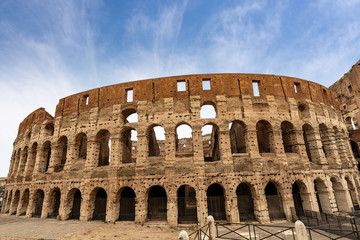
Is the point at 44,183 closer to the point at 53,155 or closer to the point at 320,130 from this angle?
the point at 53,155

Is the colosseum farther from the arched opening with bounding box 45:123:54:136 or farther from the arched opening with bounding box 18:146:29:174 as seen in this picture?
the arched opening with bounding box 18:146:29:174

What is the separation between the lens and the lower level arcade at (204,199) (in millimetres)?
12531

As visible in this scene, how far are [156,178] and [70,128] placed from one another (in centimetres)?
911

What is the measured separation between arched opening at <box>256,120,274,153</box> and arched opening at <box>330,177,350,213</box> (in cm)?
547

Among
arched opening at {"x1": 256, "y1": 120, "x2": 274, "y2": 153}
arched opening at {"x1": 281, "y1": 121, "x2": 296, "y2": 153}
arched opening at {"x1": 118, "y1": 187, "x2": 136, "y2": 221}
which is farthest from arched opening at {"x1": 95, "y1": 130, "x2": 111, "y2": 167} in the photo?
arched opening at {"x1": 281, "y1": 121, "x2": 296, "y2": 153}

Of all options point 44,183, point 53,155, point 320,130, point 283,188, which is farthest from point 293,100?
point 44,183

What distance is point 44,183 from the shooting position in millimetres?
16281

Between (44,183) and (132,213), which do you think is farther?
(44,183)

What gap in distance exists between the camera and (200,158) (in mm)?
13227

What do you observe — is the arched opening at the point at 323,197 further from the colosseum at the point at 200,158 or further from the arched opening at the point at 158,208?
the arched opening at the point at 158,208

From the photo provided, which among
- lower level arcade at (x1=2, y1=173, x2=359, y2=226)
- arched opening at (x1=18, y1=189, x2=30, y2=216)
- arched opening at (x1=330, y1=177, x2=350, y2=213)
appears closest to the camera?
lower level arcade at (x1=2, y1=173, x2=359, y2=226)

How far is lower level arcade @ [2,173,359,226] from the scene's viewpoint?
1253cm

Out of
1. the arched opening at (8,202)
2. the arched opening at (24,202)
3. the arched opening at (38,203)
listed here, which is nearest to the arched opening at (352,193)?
the arched opening at (38,203)

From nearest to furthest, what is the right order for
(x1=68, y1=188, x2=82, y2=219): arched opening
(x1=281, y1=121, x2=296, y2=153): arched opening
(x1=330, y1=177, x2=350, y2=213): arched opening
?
(x1=330, y1=177, x2=350, y2=213): arched opening, (x1=281, y1=121, x2=296, y2=153): arched opening, (x1=68, y1=188, x2=82, y2=219): arched opening
